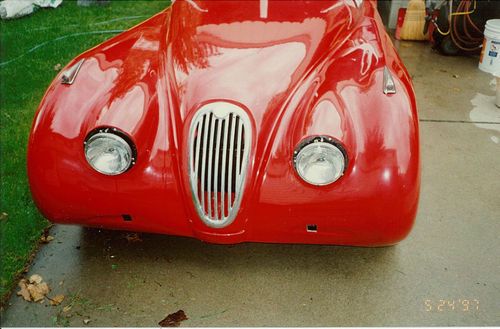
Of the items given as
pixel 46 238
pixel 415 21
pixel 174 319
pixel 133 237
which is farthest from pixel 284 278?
pixel 415 21

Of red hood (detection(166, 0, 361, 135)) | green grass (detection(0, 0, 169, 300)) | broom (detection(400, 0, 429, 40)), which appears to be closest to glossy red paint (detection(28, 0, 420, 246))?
red hood (detection(166, 0, 361, 135))

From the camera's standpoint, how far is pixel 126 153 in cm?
249

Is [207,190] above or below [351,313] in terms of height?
above

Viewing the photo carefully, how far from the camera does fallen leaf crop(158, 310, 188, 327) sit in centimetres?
259

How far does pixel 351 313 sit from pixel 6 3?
6.26 m

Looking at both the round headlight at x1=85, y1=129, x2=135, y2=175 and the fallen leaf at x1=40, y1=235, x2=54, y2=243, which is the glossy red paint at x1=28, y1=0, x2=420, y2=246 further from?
the fallen leaf at x1=40, y1=235, x2=54, y2=243

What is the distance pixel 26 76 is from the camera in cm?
542

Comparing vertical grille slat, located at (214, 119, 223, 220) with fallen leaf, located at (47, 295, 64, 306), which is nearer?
vertical grille slat, located at (214, 119, 223, 220)

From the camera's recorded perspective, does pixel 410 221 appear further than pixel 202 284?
No

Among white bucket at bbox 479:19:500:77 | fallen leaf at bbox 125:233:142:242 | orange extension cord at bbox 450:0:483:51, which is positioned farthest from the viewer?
orange extension cord at bbox 450:0:483:51

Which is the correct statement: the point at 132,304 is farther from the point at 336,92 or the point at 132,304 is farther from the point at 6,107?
the point at 6,107

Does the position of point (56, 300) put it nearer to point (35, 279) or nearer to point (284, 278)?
point (35, 279)

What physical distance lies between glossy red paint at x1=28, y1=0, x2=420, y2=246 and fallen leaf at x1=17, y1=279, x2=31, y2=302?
1.32 feet

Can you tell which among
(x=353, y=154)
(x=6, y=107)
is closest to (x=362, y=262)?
(x=353, y=154)
